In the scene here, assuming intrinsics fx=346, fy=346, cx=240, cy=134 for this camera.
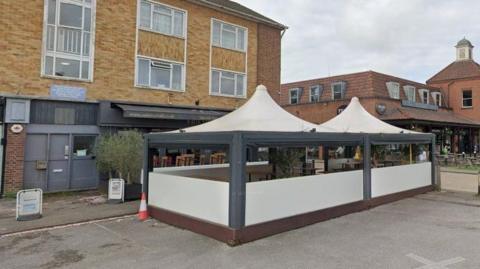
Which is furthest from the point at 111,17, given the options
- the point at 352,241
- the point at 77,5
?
the point at 352,241

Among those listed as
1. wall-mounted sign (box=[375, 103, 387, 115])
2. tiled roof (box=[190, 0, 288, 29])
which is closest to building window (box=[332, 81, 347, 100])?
wall-mounted sign (box=[375, 103, 387, 115])

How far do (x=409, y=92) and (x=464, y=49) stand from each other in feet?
33.4

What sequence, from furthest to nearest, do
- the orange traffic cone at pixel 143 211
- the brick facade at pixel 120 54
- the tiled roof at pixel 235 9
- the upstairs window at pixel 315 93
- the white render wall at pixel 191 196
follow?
the upstairs window at pixel 315 93, the tiled roof at pixel 235 9, the brick facade at pixel 120 54, the orange traffic cone at pixel 143 211, the white render wall at pixel 191 196

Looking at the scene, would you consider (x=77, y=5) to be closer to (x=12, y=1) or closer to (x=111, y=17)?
(x=111, y=17)

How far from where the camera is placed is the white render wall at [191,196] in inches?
274

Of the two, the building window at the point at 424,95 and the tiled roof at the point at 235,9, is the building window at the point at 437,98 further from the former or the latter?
the tiled roof at the point at 235,9

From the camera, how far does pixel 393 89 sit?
27859 mm

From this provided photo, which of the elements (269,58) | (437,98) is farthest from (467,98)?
(269,58)

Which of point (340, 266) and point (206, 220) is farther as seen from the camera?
point (206, 220)

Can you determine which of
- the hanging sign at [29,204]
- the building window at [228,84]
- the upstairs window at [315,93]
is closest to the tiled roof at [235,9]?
the building window at [228,84]

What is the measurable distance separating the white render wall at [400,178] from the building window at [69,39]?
36.4 feet

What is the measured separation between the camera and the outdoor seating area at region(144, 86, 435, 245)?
6.80m

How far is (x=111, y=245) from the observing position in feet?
21.7

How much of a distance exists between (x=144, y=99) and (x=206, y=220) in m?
9.07
